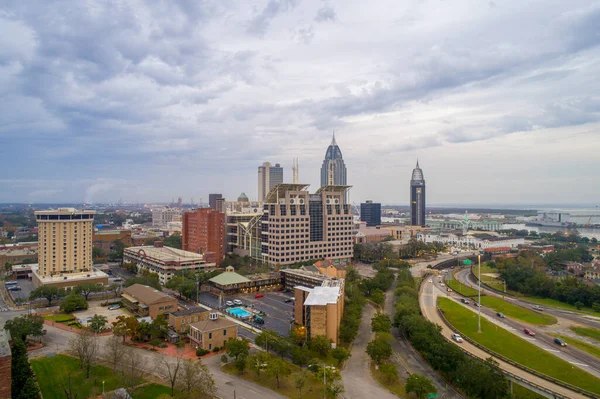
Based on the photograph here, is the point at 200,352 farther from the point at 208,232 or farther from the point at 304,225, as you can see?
the point at 208,232

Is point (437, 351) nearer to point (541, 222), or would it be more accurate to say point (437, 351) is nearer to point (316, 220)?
point (316, 220)

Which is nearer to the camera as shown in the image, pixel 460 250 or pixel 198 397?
pixel 198 397

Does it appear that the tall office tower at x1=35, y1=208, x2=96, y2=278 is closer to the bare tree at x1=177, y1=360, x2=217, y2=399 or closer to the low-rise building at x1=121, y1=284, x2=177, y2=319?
the low-rise building at x1=121, y1=284, x2=177, y2=319

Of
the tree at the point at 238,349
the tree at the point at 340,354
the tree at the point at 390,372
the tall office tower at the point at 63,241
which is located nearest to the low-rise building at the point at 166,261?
the tall office tower at the point at 63,241

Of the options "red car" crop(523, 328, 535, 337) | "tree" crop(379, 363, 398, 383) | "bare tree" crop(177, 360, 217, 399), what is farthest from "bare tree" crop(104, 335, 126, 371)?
"red car" crop(523, 328, 535, 337)

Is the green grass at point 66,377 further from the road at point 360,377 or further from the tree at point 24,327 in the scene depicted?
the road at point 360,377

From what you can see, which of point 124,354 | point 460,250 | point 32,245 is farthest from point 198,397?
point 460,250
